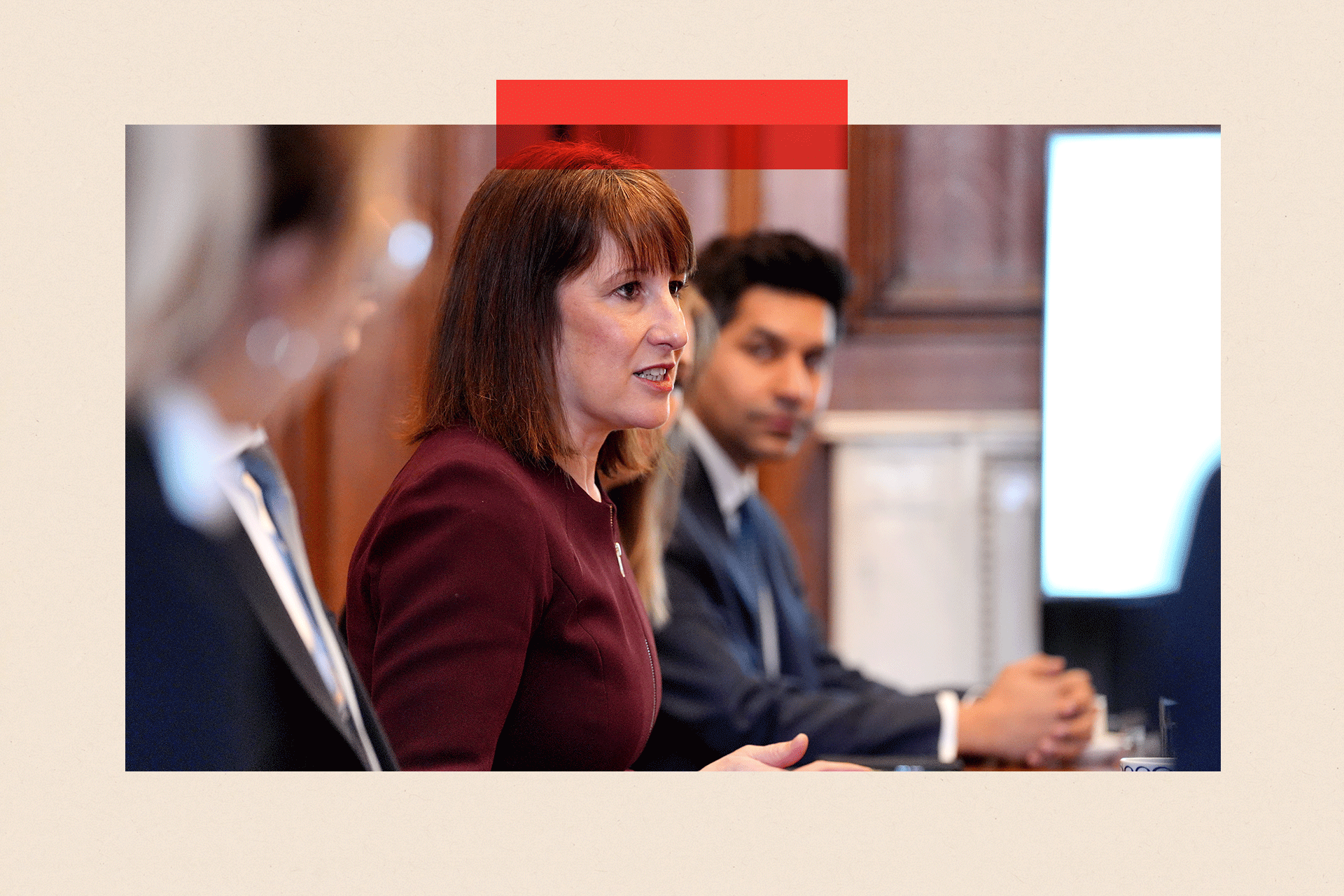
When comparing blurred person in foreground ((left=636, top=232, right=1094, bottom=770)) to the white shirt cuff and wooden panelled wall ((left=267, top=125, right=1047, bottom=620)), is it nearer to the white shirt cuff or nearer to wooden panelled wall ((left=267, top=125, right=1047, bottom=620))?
the white shirt cuff

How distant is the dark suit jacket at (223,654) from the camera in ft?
2.14

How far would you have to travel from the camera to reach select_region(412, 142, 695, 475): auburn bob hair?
0.73 meters

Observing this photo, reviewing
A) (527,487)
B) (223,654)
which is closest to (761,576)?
(527,487)

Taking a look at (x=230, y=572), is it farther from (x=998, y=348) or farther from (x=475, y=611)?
(x=998, y=348)

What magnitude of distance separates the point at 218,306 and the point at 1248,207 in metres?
0.78

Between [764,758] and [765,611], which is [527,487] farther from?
[765,611]

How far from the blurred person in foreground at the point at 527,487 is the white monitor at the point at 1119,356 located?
0.98 metres

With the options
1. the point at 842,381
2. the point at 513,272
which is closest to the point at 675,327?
the point at 513,272

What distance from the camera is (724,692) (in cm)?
121

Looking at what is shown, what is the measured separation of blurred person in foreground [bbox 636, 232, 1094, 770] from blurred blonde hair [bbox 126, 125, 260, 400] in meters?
0.57

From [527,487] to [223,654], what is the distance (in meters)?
0.19

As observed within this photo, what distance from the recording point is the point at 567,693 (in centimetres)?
73

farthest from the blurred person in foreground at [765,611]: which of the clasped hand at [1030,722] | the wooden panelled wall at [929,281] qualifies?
the wooden panelled wall at [929,281]

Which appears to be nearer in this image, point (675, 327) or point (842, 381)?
point (675, 327)
